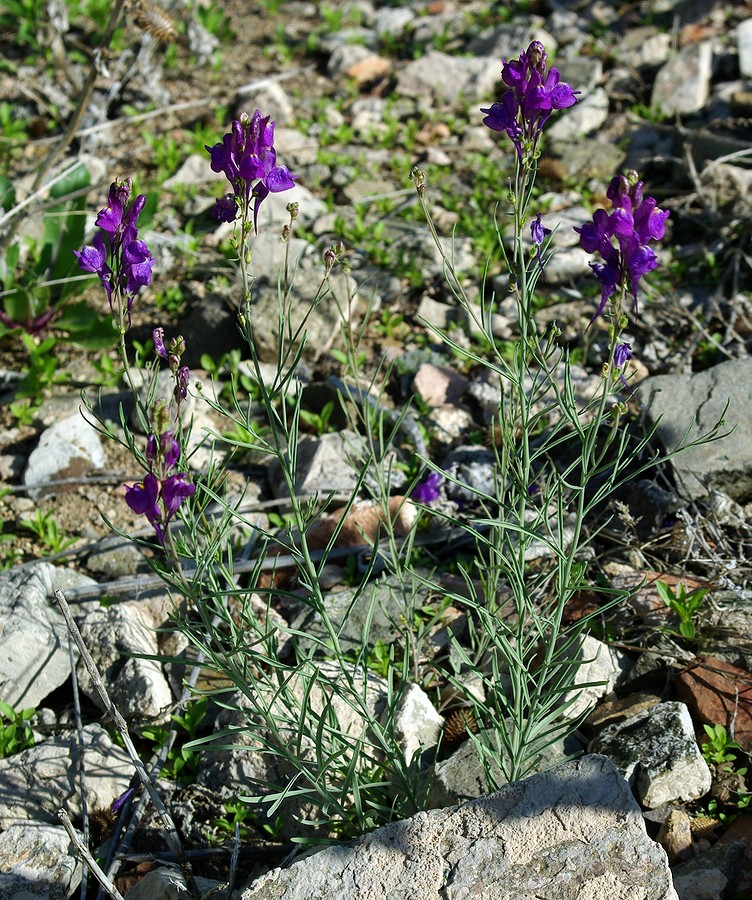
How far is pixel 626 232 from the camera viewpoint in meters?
1.84

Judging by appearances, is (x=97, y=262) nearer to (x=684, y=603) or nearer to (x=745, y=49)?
(x=684, y=603)

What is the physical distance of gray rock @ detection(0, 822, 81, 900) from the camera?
2.32 metres

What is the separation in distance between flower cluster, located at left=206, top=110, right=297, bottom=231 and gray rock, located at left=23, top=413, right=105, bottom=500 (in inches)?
78.4

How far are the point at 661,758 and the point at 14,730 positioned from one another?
1.92 metres

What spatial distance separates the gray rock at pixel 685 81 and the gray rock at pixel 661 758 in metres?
4.10

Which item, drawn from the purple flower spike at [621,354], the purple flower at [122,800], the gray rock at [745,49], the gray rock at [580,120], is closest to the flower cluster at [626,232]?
the purple flower spike at [621,354]

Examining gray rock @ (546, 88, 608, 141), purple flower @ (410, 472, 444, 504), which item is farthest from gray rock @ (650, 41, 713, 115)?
purple flower @ (410, 472, 444, 504)

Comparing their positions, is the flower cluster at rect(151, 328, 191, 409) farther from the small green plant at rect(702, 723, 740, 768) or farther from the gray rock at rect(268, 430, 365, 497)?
the small green plant at rect(702, 723, 740, 768)

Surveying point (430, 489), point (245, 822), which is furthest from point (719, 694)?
point (245, 822)

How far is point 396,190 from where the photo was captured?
525 centimetres

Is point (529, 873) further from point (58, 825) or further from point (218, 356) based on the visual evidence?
point (218, 356)

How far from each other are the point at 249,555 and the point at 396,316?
1.61m

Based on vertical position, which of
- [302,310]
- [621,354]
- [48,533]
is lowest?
[48,533]

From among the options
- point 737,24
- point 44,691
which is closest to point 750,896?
point 44,691
